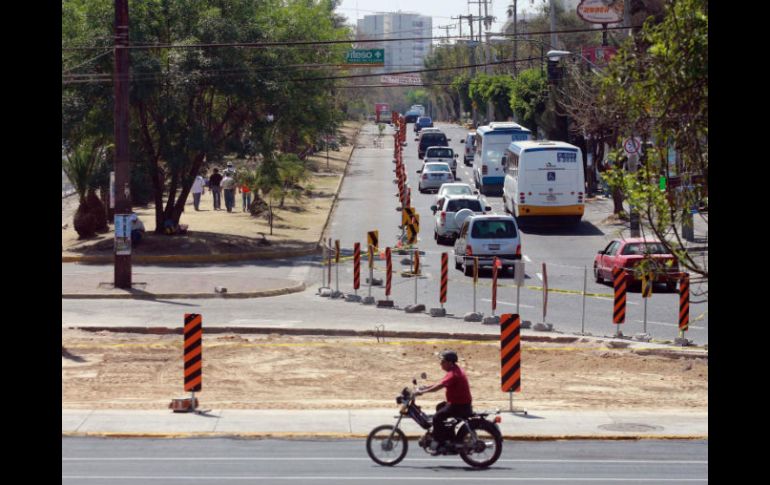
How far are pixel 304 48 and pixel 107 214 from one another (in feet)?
32.2

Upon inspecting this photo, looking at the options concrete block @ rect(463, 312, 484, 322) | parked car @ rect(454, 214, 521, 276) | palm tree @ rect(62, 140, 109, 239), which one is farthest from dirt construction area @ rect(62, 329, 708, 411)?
palm tree @ rect(62, 140, 109, 239)

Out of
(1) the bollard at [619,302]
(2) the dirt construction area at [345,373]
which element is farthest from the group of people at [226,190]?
(1) the bollard at [619,302]

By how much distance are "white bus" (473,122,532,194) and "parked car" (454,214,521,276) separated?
24.0 meters

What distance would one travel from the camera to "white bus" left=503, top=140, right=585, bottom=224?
44.4m

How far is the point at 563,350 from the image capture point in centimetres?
2283

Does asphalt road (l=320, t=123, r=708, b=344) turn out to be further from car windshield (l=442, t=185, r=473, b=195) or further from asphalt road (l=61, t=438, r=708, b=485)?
asphalt road (l=61, t=438, r=708, b=485)

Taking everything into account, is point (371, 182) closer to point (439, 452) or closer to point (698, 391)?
point (698, 391)

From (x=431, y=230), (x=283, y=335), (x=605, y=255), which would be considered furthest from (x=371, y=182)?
(x=283, y=335)

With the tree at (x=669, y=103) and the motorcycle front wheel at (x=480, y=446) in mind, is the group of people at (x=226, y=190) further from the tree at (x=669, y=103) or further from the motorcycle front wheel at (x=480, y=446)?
the tree at (x=669, y=103)

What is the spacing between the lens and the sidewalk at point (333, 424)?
54.2ft

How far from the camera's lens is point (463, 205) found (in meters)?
42.5

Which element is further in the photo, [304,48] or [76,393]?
[304,48]

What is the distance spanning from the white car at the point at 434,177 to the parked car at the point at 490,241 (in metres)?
27.7

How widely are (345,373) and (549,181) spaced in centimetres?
2505
